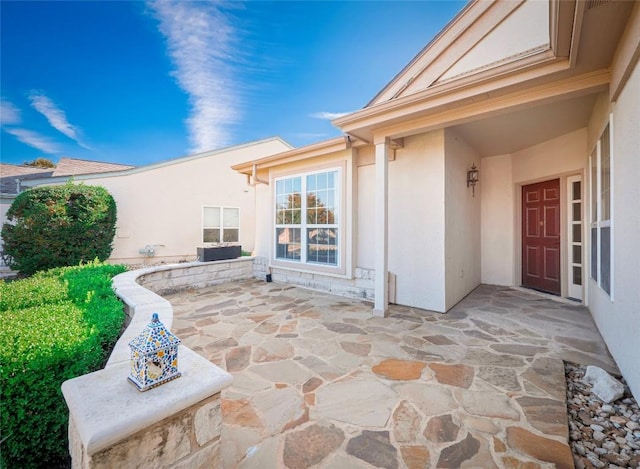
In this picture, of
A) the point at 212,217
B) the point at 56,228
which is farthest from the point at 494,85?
the point at 212,217

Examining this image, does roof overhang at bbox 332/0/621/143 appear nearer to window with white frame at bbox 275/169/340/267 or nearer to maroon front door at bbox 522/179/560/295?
window with white frame at bbox 275/169/340/267

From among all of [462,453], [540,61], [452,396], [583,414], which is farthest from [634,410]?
[540,61]

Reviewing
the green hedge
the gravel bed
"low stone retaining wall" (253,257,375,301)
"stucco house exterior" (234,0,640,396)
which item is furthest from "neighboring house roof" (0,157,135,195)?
the gravel bed

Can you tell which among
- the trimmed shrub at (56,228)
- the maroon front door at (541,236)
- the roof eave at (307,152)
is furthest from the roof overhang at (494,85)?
the trimmed shrub at (56,228)

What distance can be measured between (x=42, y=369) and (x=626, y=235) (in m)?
4.39

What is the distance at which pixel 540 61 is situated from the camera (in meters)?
2.65

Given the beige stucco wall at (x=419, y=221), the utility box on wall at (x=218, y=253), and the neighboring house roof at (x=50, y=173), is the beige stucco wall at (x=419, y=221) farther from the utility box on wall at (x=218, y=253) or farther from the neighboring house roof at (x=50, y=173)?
the neighboring house roof at (x=50, y=173)

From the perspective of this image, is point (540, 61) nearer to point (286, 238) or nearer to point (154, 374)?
point (154, 374)

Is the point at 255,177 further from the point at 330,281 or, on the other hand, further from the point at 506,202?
the point at 506,202

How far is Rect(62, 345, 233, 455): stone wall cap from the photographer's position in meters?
0.96

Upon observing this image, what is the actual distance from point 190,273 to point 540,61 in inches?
265

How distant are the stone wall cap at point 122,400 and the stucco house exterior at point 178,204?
8.90 meters

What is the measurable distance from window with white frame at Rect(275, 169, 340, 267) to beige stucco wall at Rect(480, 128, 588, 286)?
3.74m

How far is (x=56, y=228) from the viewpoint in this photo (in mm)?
6523
